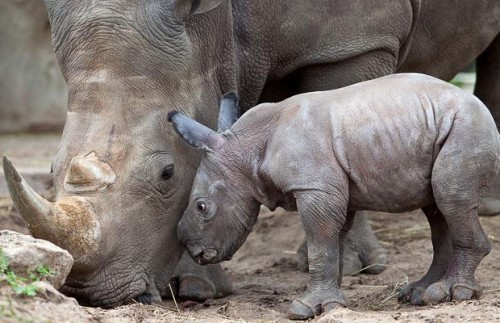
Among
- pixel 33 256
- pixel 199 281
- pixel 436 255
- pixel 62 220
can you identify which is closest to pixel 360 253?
pixel 199 281

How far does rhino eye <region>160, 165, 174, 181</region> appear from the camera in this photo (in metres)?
6.15

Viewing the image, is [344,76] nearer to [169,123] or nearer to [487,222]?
[169,123]

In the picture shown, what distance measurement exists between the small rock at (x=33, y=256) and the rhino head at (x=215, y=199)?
2.96 ft

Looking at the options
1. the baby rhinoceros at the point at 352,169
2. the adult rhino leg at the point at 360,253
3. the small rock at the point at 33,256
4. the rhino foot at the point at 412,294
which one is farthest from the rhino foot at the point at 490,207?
the small rock at the point at 33,256

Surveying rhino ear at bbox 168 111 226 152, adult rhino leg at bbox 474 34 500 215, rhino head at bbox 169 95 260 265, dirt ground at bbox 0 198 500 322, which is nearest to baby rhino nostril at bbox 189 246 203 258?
rhino head at bbox 169 95 260 265

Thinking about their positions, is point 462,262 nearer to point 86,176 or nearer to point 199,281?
point 199,281

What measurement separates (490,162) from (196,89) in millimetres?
→ 1592

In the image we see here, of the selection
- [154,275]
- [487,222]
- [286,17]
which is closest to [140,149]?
[154,275]

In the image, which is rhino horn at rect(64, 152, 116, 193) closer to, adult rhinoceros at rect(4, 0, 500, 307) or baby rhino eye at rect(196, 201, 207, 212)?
adult rhinoceros at rect(4, 0, 500, 307)

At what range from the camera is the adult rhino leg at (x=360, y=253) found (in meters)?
7.52

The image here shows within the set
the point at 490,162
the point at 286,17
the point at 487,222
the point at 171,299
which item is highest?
the point at 286,17

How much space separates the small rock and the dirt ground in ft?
0.61

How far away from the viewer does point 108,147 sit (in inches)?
235

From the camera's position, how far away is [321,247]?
5.74 m
